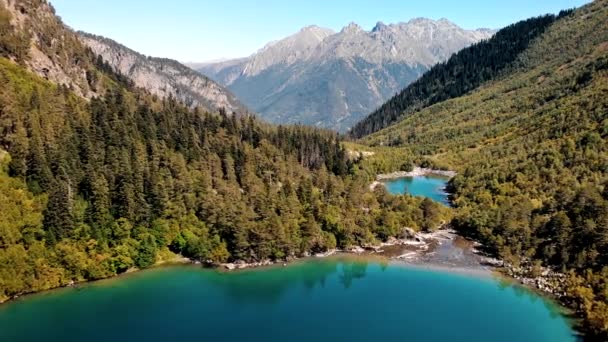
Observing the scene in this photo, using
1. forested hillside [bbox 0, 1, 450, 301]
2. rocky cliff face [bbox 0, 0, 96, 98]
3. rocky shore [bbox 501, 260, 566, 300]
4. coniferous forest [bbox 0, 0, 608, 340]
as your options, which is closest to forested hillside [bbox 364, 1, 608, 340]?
coniferous forest [bbox 0, 0, 608, 340]

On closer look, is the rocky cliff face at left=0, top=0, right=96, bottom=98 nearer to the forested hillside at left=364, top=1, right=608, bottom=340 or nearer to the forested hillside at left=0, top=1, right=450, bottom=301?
the forested hillside at left=0, top=1, right=450, bottom=301

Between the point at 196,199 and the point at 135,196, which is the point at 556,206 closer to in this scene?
the point at 196,199

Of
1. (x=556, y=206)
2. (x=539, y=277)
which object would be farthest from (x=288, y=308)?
(x=556, y=206)

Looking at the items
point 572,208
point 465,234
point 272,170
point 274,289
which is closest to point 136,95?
point 272,170

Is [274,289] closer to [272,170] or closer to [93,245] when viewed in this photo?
[93,245]

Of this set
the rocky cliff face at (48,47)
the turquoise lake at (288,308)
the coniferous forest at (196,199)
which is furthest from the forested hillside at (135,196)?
the turquoise lake at (288,308)

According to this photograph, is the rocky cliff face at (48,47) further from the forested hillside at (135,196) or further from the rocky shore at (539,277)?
the rocky shore at (539,277)
